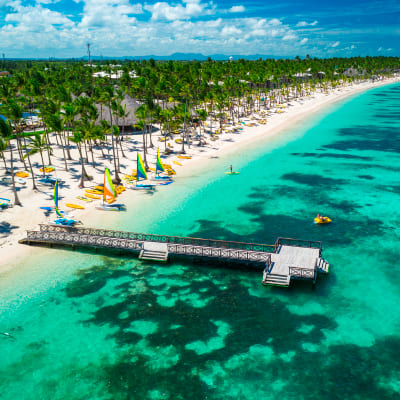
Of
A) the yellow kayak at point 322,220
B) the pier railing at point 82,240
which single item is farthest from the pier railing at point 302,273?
the pier railing at point 82,240

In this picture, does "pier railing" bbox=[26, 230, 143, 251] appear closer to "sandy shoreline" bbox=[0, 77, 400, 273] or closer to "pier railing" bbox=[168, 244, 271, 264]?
"sandy shoreline" bbox=[0, 77, 400, 273]

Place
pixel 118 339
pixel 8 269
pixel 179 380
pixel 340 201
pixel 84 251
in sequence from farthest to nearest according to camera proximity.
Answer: pixel 340 201 → pixel 84 251 → pixel 8 269 → pixel 118 339 → pixel 179 380

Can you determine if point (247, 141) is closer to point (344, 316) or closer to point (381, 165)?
point (381, 165)

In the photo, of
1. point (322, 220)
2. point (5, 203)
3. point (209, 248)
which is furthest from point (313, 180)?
point (5, 203)

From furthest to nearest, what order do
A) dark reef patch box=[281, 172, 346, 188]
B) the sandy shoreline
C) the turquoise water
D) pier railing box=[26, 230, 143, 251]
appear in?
dark reef patch box=[281, 172, 346, 188]
the sandy shoreline
pier railing box=[26, 230, 143, 251]
the turquoise water

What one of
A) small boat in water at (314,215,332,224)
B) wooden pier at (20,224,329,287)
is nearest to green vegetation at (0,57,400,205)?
wooden pier at (20,224,329,287)

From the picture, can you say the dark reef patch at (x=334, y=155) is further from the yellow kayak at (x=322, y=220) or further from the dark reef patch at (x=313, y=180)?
the yellow kayak at (x=322, y=220)

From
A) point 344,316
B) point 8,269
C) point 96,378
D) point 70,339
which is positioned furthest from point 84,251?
point 344,316
